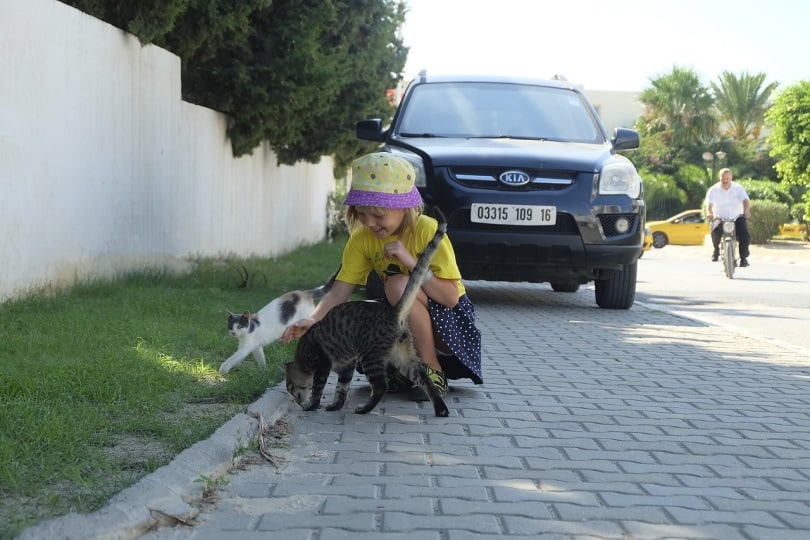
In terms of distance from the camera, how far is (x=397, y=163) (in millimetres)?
4977

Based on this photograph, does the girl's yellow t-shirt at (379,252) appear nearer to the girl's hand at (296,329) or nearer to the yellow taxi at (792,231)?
the girl's hand at (296,329)

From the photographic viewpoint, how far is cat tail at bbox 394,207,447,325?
4711mm

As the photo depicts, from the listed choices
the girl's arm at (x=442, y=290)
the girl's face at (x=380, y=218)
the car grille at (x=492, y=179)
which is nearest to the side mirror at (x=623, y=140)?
the car grille at (x=492, y=179)

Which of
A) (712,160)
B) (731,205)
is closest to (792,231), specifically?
(712,160)

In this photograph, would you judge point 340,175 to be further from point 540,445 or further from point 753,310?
point 540,445

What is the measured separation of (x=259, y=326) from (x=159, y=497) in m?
2.86

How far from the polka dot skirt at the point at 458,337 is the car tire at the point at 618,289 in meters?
4.68

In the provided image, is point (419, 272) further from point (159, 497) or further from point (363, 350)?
point (159, 497)

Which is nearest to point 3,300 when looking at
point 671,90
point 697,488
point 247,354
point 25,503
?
point 247,354

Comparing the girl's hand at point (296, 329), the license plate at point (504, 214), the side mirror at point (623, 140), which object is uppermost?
the side mirror at point (623, 140)

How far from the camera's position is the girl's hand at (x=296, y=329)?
508 cm

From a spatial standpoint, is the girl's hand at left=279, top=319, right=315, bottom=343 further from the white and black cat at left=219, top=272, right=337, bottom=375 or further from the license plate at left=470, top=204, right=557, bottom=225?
the license plate at left=470, top=204, right=557, bottom=225

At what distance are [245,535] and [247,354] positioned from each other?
290 centimetres

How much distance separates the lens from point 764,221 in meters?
33.5
